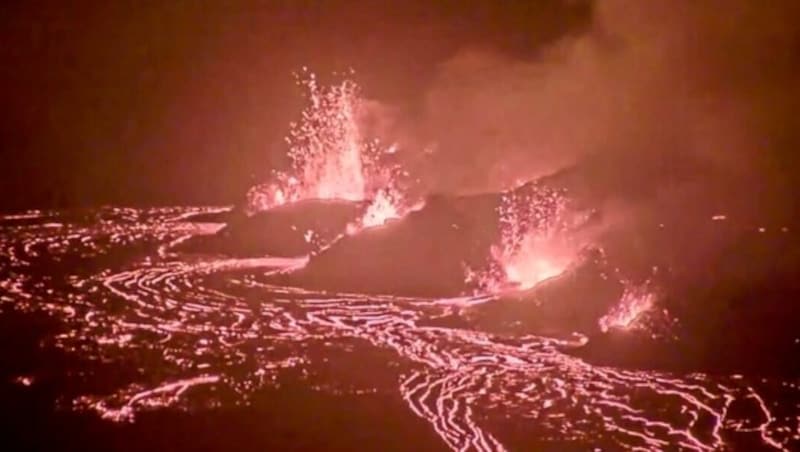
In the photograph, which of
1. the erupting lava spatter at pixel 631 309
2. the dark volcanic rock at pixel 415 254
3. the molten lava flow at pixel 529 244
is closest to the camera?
the erupting lava spatter at pixel 631 309

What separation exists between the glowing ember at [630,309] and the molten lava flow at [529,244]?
3584mm

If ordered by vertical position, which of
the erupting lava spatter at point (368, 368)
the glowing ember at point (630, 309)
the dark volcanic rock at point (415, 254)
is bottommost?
the erupting lava spatter at point (368, 368)

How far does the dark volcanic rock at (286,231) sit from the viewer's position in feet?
115

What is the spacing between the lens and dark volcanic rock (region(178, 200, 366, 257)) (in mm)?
35094

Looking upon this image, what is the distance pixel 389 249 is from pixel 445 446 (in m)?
15.7

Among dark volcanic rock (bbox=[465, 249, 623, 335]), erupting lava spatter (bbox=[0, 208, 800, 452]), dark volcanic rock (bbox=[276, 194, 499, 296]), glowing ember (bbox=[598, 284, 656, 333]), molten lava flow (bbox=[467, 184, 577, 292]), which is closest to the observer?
erupting lava spatter (bbox=[0, 208, 800, 452])

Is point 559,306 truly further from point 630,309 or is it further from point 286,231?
point 286,231

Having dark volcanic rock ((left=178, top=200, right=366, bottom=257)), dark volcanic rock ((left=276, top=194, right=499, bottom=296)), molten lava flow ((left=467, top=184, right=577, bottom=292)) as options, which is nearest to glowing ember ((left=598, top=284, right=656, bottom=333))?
molten lava flow ((left=467, top=184, right=577, bottom=292))

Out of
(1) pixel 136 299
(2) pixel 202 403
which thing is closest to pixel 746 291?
(2) pixel 202 403

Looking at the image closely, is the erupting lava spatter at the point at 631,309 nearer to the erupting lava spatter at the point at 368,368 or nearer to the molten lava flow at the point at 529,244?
the erupting lava spatter at the point at 368,368

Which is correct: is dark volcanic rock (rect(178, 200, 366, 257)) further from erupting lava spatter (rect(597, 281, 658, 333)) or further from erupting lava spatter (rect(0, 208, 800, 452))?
erupting lava spatter (rect(597, 281, 658, 333))

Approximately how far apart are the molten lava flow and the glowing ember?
3.58 m

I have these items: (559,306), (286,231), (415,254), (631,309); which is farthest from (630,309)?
(286,231)

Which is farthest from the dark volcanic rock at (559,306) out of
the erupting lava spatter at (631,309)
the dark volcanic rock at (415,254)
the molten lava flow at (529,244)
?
the dark volcanic rock at (415,254)
